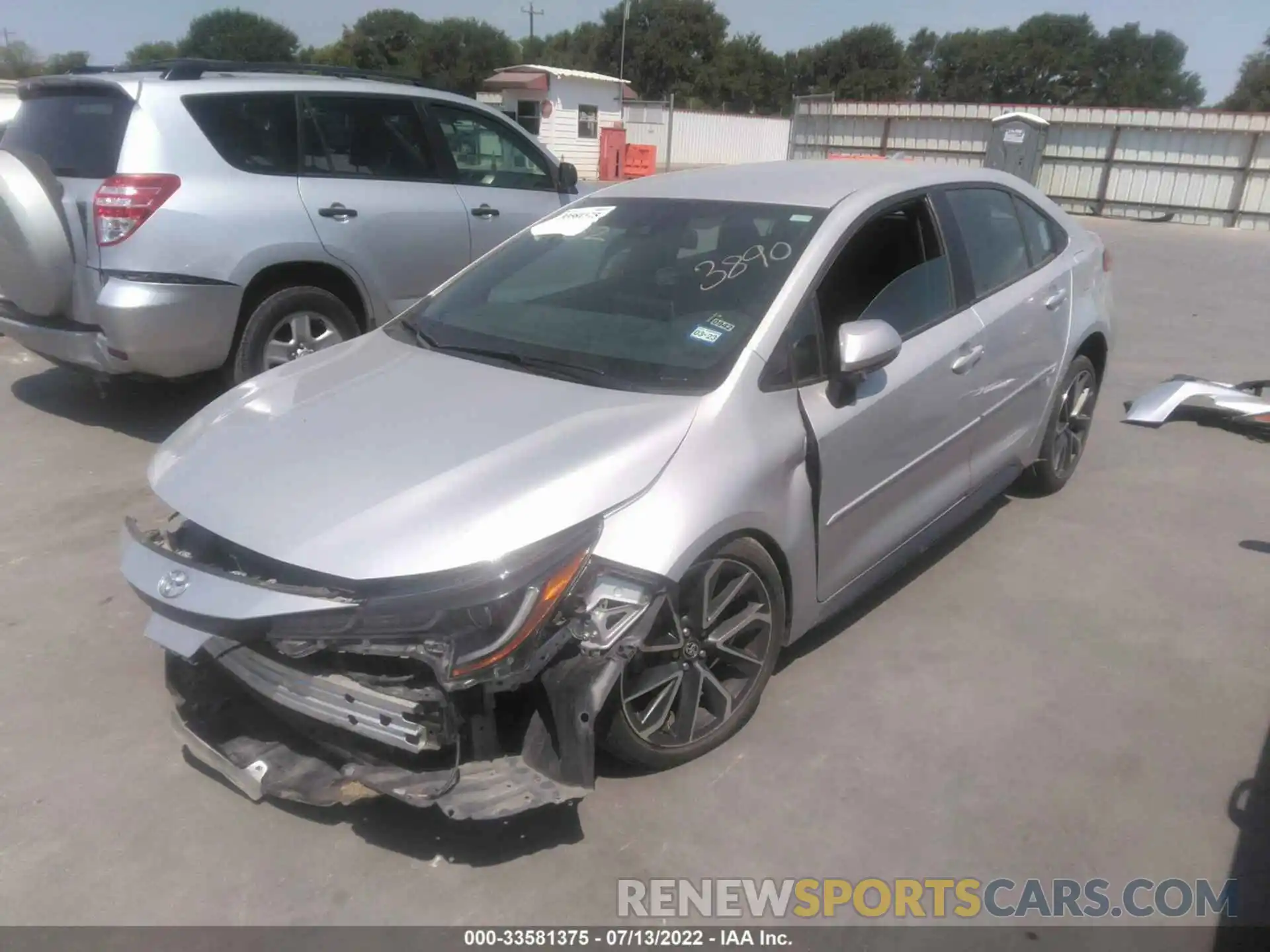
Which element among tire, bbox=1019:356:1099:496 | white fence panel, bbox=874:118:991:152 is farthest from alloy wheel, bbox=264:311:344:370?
white fence panel, bbox=874:118:991:152

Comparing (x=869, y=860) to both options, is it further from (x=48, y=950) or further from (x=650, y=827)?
(x=48, y=950)

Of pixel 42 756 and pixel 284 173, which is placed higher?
pixel 284 173

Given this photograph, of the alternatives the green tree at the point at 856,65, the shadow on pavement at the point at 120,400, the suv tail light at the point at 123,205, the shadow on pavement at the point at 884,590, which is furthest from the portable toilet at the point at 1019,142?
the green tree at the point at 856,65

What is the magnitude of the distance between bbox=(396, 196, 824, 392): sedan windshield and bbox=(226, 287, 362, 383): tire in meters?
1.87

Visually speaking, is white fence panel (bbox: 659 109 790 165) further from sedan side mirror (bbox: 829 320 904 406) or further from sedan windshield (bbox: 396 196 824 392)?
sedan side mirror (bbox: 829 320 904 406)

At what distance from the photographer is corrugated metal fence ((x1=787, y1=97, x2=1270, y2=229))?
2031 centimetres

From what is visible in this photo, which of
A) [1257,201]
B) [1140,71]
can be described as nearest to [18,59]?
[1257,201]

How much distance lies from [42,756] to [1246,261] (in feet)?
56.3

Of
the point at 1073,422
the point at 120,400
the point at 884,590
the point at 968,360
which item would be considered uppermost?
the point at 968,360

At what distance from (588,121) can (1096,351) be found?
101 ft

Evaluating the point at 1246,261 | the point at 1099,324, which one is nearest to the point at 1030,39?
the point at 1246,261

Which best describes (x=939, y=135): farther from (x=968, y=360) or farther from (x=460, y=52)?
(x=460, y=52)

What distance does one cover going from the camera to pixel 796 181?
3.87 meters

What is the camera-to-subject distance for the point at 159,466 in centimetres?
301
